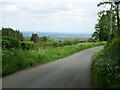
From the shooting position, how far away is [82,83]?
392 inches

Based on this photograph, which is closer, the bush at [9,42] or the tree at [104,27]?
the bush at [9,42]

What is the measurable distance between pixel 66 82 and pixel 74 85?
2.13ft

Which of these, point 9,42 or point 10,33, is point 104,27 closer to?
point 10,33

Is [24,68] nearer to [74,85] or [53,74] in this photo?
[53,74]

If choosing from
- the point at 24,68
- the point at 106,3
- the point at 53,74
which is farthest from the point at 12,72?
the point at 106,3

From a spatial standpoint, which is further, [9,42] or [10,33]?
[10,33]

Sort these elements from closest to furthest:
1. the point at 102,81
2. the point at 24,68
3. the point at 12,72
Answer: the point at 102,81
the point at 12,72
the point at 24,68

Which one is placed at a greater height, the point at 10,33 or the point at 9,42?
the point at 10,33

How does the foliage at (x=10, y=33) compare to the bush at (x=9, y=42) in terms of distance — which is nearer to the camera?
the bush at (x=9, y=42)

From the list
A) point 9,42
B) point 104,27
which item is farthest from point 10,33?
point 9,42

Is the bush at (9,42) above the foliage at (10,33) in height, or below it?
below

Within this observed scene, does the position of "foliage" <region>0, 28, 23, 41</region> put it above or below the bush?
above

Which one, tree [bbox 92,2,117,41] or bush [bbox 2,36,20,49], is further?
tree [bbox 92,2,117,41]

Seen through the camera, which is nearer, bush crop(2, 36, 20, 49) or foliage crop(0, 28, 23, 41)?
bush crop(2, 36, 20, 49)
